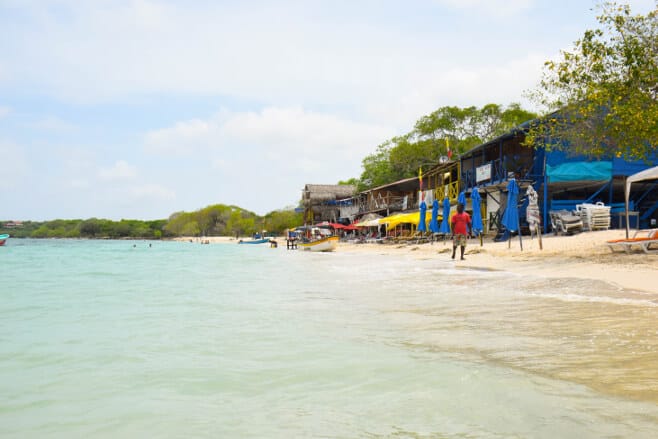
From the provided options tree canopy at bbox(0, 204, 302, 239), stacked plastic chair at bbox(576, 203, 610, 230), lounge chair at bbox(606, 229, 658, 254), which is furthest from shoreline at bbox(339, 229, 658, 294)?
tree canopy at bbox(0, 204, 302, 239)

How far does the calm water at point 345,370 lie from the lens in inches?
95.0

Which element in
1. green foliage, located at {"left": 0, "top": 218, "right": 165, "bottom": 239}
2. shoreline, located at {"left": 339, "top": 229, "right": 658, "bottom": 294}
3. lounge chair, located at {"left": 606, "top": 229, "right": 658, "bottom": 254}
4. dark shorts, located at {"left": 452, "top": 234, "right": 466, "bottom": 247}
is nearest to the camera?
shoreline, located at {"left": 339, "top": 229, "right": 658, "bottom": 294}

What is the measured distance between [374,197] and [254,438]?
44.7m

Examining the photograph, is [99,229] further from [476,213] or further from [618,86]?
[618,86]

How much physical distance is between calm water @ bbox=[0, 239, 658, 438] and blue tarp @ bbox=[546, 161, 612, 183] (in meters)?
15.6

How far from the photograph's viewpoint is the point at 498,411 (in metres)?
2.46

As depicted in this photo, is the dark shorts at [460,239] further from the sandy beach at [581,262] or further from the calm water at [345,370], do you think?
the calm water at [345,370]

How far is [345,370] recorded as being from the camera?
3385 mm

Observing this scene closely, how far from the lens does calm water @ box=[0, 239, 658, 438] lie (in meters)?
2.41

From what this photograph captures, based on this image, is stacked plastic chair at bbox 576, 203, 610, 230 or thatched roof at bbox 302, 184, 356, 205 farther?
thatched roof at bbox 302, 184, 356, 205

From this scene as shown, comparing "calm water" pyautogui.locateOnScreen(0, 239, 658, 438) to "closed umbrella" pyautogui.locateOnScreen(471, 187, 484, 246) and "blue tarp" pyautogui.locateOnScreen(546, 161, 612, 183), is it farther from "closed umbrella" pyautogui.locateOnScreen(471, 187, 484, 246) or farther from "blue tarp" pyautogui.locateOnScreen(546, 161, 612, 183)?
"blue tarp" pyautogui.locateOnScreen(546, 161, 612, 183)

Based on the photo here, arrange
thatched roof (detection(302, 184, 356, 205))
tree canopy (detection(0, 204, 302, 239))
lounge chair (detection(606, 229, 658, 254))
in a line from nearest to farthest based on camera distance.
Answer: lounge chair (detection(606, 229, 658, 254)) → thatched roof (detection(302, 184, 356, 205)) → tree canopy (detection(0, 204, 302, 239))

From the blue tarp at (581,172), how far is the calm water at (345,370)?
1561 centimetres

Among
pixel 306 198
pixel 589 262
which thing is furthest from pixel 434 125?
pixel 589 262
